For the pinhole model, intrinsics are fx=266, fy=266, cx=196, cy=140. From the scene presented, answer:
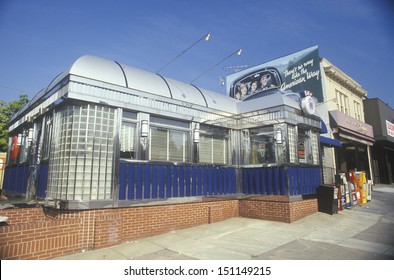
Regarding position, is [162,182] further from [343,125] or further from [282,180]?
[343,125]

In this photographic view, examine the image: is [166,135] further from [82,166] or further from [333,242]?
[333,242]

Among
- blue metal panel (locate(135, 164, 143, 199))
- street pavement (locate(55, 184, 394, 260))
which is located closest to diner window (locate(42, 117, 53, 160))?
blue metal panel (locate(135, 164, 143, 199))

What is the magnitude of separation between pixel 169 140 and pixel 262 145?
362 cm

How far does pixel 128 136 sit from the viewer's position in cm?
712

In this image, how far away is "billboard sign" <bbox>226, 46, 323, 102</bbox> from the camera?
17172mm

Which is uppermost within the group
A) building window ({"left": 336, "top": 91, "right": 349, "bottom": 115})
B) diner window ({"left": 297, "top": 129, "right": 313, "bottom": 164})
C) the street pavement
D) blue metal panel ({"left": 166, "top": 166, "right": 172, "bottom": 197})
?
building window ({"left": 336, "top": 91, "right": 349, "bottom": 115})

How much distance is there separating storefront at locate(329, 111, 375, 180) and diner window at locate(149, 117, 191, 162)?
1203 cm

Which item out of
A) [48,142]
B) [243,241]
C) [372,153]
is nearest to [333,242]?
[243,241]

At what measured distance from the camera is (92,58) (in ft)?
23.3

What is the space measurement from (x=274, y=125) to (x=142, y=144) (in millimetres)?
4737

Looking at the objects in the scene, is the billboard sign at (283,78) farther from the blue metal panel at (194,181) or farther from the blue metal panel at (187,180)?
the blue metal panel at (187,180)

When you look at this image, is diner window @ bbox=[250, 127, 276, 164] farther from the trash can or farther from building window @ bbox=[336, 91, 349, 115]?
building window @ bbox=[336, 91, 349, 115]

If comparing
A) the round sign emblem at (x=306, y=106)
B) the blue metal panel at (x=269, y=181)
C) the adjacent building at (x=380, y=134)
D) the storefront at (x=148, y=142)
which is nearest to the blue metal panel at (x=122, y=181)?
the storefront at (x=148, y=142)

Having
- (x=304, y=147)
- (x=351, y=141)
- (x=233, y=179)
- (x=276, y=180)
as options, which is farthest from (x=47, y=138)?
(x=351, y=141)
